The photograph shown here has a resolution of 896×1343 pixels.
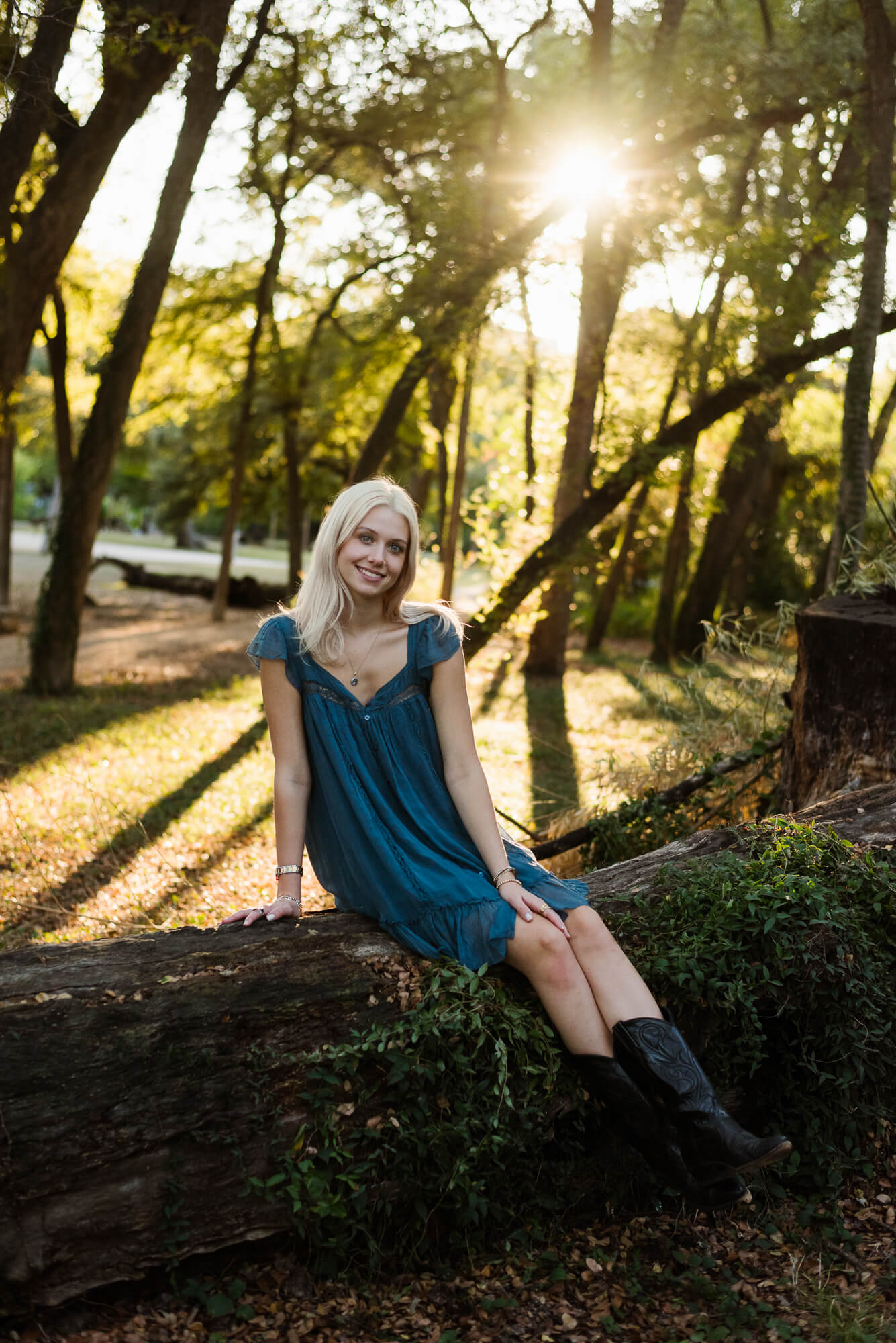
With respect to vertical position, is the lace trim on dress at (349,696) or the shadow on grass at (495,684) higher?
the lace trim on dress at (349,696)

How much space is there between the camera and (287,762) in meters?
3.45

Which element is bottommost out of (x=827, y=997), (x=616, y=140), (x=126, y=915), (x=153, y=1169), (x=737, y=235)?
(x=126, y=915)

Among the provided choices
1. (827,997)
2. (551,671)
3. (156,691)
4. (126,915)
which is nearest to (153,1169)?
(827,997)

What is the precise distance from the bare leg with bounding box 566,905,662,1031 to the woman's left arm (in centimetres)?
8

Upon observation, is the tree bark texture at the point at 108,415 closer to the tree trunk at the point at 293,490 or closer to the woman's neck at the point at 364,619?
the woman's neck at the point at 364,619

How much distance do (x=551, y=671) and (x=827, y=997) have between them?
483 inches

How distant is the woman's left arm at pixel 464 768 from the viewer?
10.9 feet

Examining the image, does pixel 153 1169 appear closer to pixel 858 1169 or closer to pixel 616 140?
pixel 858 1169

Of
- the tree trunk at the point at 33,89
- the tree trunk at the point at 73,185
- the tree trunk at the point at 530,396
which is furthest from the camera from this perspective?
the tree trunk at the point at 530,396

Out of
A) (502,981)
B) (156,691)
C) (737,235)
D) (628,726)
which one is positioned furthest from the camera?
(156,691)

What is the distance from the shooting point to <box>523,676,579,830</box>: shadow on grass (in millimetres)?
7949

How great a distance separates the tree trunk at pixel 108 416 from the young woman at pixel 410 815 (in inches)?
321

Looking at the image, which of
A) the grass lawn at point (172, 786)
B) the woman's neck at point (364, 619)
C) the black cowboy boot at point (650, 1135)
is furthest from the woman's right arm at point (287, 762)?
the grass lawn at point (172, 786)

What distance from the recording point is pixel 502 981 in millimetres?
3176
